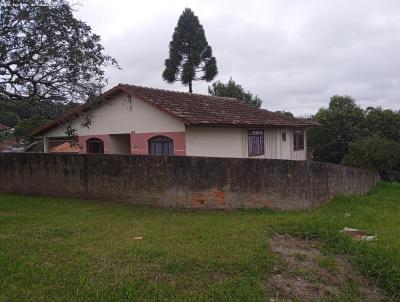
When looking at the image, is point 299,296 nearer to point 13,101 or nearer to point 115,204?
point 115,204

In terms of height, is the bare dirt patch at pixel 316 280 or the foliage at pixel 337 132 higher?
the foliage at pixel 337 132

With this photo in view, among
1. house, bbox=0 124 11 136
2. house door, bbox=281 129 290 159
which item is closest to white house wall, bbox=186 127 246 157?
house door, bbox=281 129 290 159

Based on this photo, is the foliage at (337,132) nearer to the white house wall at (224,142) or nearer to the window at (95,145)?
the white house wall at (224,142)

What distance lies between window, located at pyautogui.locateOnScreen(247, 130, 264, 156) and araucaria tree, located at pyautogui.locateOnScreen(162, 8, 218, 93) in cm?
1582

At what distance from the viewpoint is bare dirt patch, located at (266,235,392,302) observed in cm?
509

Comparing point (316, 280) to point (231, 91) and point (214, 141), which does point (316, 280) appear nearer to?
point (214, 141)

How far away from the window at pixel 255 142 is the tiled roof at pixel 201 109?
0.54m

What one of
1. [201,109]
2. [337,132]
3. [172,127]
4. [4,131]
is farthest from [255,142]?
[4,131]

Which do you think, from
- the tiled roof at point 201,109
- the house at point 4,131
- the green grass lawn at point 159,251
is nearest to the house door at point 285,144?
the tiled roof at point 201,109

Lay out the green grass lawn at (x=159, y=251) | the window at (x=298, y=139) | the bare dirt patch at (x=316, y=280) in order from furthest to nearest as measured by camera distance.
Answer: the window at (x=298, y=139) < the bare dirt patch at (x=316, y=280) < the green grass lawn at (x=159, y=251)

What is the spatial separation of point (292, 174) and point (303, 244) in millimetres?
3142

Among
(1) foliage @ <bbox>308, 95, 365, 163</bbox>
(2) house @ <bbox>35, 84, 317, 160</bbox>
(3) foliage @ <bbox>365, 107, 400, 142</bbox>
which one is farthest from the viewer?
(1) foliage @ <bbox>308, 95, 365, 163</bbox>

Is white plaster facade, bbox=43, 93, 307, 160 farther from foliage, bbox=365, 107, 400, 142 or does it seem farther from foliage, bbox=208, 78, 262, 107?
foliage, bbox=208, 78, 262, 107

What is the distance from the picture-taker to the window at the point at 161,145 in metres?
16.3
